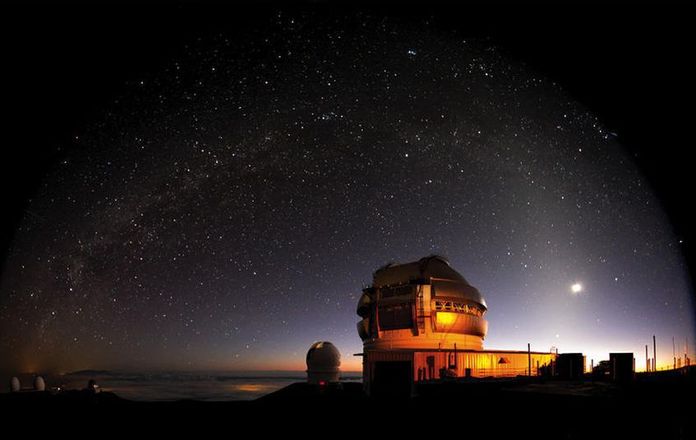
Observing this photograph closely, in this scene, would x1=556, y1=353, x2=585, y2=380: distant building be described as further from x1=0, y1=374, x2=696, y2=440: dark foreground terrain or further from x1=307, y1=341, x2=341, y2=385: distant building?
x1=307, y1=341, x2=341, y2=385: distant building

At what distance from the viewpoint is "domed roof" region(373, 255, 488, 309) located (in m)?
33.6

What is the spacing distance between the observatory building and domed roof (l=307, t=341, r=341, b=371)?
267 inches

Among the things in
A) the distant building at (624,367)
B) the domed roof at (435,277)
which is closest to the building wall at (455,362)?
the domed roof at (435,277)

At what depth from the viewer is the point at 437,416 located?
57.7 ft

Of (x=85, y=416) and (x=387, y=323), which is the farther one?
(x=387, y=323)

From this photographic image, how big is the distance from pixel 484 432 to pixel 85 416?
17.3 meters

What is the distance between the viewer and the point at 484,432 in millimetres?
14211

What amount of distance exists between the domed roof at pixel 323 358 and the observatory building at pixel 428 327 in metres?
6.78

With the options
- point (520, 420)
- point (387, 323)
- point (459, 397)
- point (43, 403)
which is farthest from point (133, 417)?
point (387, 323)

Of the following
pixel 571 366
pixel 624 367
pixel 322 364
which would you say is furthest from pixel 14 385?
pixel 624 367

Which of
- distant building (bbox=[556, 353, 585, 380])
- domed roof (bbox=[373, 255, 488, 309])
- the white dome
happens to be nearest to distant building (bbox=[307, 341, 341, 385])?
domed roof (bbox=[373, 255, 488, 309])

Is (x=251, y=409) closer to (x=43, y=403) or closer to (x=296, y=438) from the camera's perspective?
(x=296, y=438)

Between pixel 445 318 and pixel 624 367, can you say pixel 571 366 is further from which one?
pixel 445 318

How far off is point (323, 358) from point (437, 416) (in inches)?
999
